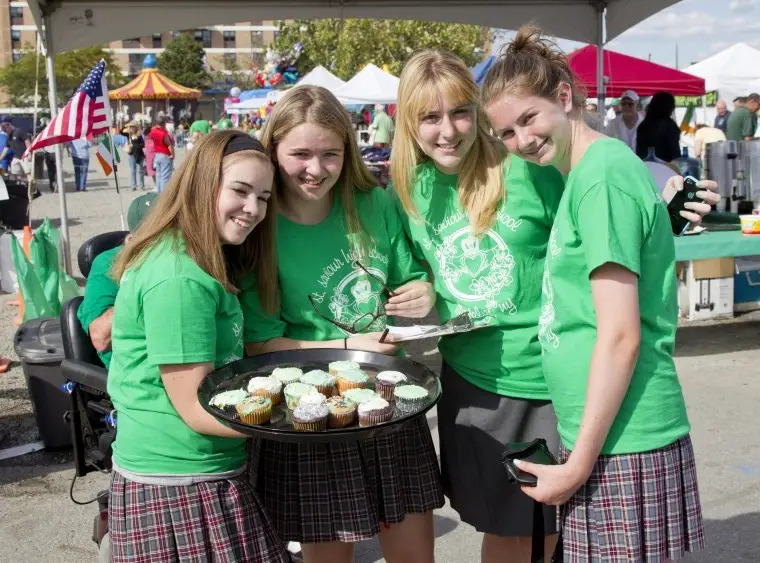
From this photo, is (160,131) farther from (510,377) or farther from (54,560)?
(510,377)

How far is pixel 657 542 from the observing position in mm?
1854

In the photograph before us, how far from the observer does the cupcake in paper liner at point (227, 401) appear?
194 cm

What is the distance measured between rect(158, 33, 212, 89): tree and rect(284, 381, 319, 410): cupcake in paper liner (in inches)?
3332

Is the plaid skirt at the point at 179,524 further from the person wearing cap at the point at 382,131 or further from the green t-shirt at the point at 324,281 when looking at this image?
the person wearing cap at the point at 382,131

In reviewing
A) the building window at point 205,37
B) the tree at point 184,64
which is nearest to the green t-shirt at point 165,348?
the tree at point 184,64

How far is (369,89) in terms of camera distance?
15141 millimetres

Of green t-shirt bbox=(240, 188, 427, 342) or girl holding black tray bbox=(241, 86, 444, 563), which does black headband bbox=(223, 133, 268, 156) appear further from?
green t-shirt bbox=(240, 188, 427, 342)

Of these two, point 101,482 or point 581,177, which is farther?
point 101,482

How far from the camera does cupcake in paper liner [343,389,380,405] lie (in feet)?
6.72

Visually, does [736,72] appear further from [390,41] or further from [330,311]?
[330,311]

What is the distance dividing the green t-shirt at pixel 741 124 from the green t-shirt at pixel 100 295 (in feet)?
45.9

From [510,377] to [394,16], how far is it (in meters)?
7.14

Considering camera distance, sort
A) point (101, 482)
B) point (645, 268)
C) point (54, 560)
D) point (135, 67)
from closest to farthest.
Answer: point (645, 268) → point (54, 560) → point (101, 482) → point (135, 67)

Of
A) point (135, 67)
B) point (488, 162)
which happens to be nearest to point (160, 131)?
point (488, 162)
